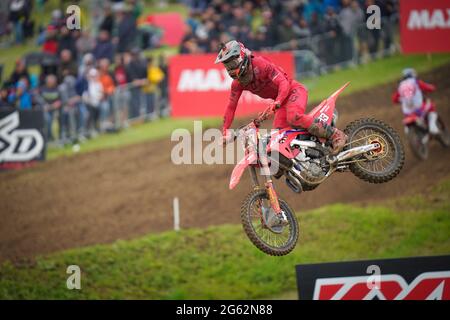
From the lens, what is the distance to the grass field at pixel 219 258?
20.9 meters

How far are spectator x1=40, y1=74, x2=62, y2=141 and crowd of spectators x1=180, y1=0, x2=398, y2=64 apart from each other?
4.06m

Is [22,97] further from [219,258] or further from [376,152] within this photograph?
[376,152]

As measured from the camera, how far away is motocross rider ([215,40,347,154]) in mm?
13312

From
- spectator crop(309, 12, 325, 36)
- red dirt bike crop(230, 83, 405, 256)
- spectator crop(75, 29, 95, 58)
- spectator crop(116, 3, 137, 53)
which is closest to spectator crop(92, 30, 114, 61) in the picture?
spectator crop(75, 29, 95, 58)

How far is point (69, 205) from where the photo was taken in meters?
24.7

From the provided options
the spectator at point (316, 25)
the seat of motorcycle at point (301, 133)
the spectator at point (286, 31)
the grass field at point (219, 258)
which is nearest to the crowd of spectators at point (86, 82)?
the spectator at point (286, 31)

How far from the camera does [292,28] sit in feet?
91.7

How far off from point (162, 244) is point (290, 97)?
8.85 meters

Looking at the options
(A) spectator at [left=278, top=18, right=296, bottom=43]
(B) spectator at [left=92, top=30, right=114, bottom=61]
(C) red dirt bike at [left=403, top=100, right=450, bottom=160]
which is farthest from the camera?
(A) spectator at [left=278, top=18, right=296, bottom=43]

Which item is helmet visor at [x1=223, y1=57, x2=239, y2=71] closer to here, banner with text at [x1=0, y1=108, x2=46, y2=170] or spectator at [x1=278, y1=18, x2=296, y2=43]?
banner with text at [x1=0, y1=108, x2=46, y2=170]

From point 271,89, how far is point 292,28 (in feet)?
47.2

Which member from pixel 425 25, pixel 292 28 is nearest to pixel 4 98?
pixel 292 28

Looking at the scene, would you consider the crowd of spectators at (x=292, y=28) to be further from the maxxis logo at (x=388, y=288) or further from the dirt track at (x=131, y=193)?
the maxxis logo at (x=388, y=288)
